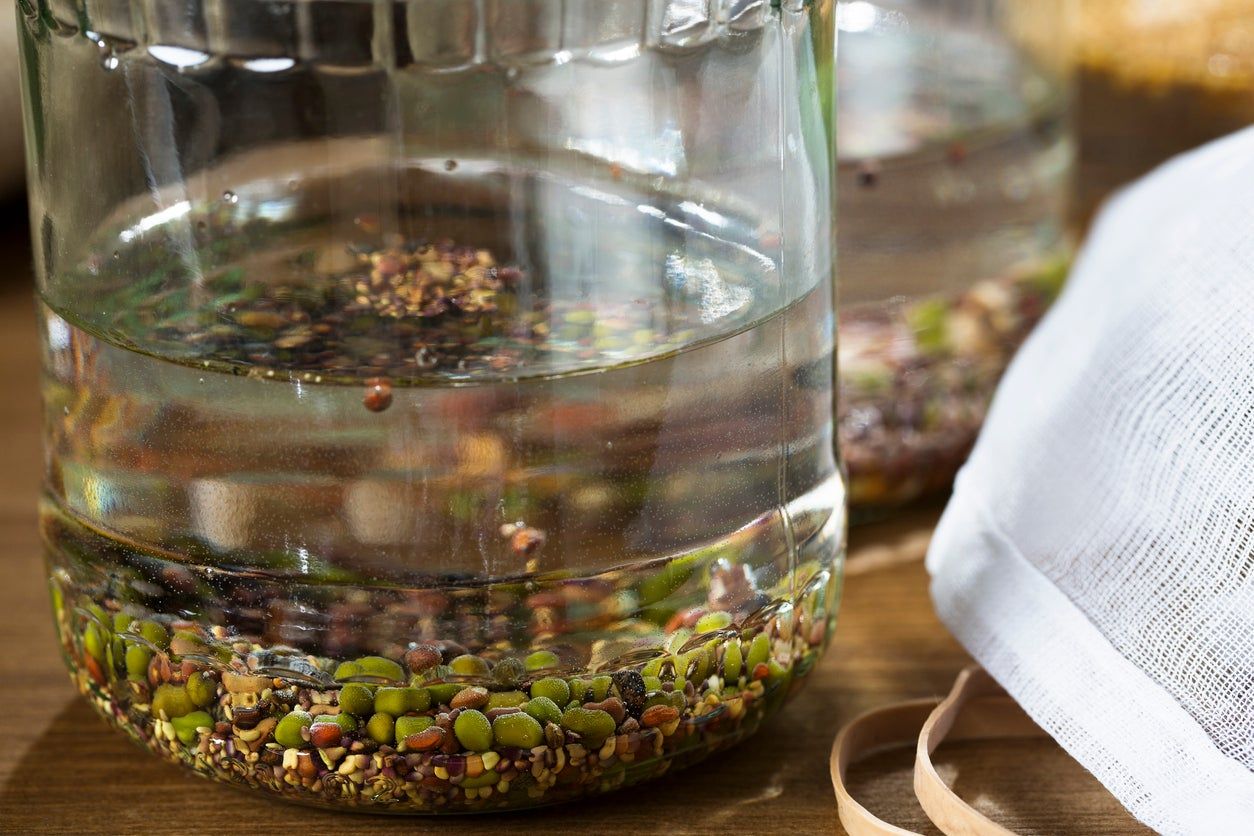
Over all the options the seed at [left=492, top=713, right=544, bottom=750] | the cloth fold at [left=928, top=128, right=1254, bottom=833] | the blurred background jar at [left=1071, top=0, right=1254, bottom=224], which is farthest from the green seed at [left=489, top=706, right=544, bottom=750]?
the blurred background jar at [left=1071, top=0, right=1254, bottom=224]

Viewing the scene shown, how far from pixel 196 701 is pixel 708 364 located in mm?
128

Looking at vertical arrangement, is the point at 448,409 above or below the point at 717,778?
above

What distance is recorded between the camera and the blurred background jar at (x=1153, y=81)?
2.01 feet

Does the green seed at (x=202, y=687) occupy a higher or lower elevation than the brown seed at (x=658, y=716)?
higher

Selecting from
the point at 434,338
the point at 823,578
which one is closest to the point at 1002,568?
the point at 823,578

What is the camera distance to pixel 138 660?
0.34 meters

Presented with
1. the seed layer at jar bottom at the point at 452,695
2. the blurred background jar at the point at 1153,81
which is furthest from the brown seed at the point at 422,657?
the blurred background jar at the point at 1153,81

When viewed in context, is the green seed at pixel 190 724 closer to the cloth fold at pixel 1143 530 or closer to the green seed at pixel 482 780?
the green seed at pixel 482 780

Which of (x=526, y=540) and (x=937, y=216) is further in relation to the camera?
(x=937, y=216)

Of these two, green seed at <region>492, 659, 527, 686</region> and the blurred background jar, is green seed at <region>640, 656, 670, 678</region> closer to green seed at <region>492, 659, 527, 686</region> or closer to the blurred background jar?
green seed at <region>492, 659, 527, 686</region>

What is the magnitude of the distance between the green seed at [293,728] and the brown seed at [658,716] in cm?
7

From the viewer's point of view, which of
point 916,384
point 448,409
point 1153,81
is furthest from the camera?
point 1153,81

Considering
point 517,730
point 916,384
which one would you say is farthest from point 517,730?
point 916,384

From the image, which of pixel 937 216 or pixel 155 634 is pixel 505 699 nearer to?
pixel 155 634
